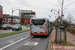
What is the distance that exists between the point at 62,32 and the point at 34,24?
6596mm

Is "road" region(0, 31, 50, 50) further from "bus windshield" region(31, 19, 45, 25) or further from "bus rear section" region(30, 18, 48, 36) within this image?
"bus windshield" region(31, 19, 45, 25)

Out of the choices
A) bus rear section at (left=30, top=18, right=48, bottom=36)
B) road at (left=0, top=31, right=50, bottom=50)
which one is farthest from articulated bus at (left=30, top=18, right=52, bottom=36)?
road at (left=0, top=31, right=50, bottom=50)

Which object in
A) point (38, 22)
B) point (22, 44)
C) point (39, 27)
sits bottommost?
point (22, 44)

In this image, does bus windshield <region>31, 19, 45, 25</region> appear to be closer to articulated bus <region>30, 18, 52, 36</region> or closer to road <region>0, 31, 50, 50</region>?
articulated bus <region>30, 18, 52, 36</region>

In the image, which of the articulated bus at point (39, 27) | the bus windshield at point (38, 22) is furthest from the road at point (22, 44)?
the bus windshield at point (38, 22)


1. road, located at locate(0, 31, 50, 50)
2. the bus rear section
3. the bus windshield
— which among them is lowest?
road, located at locate(0, 31, 50, 50)

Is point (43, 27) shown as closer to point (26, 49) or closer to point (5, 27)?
point (26, 49)

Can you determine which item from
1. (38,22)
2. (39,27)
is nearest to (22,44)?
(39,27)

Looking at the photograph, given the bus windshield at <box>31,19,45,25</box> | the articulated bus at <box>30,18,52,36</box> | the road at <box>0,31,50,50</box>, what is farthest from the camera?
the bus windshield at <box>31,19,45,25</box>

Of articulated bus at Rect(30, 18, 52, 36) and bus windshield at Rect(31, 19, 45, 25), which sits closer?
articulated bus at Rect(30, 18, 52, 36)

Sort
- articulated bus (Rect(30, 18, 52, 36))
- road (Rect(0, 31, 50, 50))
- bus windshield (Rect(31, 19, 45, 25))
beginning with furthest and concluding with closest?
1. bus windshield (Rect(31, 19, 45, 25))
2. articulated bus (Rect(30, 18, 52, 36))
3. road (Rect(0, 31, 50, 50))

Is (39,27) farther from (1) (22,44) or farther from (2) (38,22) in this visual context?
(1) (22,44)

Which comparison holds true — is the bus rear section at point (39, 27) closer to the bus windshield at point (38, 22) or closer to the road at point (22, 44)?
the bus windshield at point (38, 22)

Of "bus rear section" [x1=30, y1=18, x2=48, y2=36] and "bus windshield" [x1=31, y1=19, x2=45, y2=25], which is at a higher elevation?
"bus windshield" [x1=31, y1=19, x2=45, y2=25]
